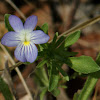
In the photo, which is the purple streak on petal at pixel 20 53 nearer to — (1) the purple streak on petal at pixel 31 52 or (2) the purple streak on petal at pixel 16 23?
(1) the purple streak on petal at pixel 31 52

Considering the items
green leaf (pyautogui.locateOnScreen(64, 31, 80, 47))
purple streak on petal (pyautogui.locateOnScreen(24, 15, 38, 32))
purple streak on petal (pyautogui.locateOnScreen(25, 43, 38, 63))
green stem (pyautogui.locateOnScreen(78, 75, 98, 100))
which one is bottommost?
green stem (pyautogui.locateOnScreen(78, 75, 98, 100))

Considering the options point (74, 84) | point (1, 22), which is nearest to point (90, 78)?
point (74, 84)

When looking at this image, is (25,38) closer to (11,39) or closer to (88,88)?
(11,39)

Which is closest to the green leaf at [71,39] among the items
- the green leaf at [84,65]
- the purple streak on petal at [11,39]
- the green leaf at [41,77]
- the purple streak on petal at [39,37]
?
the green leaf at [84,65]

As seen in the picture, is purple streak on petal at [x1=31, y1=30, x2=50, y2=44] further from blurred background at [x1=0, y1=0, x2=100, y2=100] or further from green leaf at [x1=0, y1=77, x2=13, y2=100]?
blurred background at [x1=0, y1=0, x2=100, y2=100]

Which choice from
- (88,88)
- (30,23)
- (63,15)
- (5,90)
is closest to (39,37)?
(30,23)

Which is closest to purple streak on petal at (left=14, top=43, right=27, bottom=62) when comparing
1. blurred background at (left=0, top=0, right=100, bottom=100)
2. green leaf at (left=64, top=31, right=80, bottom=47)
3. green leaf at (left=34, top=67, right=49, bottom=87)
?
green leaf at (left=64, top=31, right=80, bottom=47)

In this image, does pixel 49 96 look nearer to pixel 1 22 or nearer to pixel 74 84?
pixel 74 84
